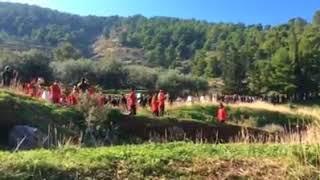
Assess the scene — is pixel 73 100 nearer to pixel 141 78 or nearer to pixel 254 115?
pixel 254 115

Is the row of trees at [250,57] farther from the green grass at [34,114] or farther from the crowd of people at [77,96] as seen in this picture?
the green grass at [34,114]

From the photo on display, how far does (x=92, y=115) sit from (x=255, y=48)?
104305 mm

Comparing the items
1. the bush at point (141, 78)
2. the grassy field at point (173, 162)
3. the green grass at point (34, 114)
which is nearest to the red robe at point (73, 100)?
the green grass at point (34, 114)

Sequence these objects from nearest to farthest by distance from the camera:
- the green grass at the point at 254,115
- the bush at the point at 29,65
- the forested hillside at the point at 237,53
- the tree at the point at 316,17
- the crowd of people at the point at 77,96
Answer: the crowd of people at the point at 77,96 < the green grass at the point at 254,115 < the bush at the point at 29,65 < the forested hillside at the point at 237,53 < the tree at the point at 316,17

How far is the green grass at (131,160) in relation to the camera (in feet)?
29.0

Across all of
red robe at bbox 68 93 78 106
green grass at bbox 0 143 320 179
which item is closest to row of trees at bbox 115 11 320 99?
red robe at bbox 68 93 78 106

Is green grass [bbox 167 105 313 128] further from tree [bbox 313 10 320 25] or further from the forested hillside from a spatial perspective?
tree [bbox 313 10 320 25]

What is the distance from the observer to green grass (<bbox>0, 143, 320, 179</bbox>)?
8.84m

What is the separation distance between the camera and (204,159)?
978 cm

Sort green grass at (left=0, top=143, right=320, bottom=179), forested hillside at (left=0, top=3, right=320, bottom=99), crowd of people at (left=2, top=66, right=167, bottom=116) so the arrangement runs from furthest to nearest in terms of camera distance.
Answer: forested hillside at (left=0, top=3, right=320, bottom=99) → crowd of people at (left=2, top=66, right=167, bottom=116) → green grass at (left=0, top=143, right=320, bottom=179)

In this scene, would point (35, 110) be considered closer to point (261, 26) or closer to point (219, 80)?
point (219, 80)

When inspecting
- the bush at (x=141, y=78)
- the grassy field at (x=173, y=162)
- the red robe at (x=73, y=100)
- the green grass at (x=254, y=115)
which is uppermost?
the bush at (x=141, y=78)

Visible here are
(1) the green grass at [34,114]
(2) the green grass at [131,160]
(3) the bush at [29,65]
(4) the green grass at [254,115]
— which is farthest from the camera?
(3) the bush at [29,65]

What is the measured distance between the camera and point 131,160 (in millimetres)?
9500
